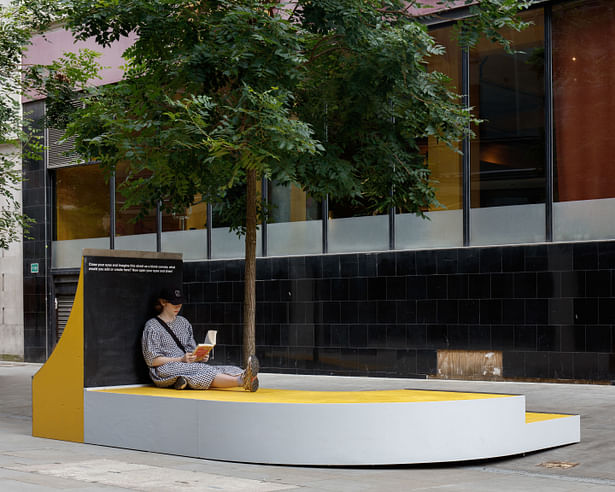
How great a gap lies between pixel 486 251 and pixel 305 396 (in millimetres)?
8063

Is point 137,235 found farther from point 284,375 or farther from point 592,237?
point 592,237

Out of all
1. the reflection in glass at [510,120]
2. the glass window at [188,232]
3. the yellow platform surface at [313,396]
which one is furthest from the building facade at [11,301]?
the yellow platform surface at [313,396]

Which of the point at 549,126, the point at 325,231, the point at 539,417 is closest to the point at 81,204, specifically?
the point at 325,231

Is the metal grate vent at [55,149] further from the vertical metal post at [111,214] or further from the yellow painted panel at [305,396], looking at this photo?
the yellow painted panel at [305,396]

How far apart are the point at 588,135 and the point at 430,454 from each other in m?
9.13

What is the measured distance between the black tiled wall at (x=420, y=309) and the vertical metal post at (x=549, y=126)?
0.54m

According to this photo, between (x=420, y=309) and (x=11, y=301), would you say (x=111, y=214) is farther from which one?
(x=420, y=309)

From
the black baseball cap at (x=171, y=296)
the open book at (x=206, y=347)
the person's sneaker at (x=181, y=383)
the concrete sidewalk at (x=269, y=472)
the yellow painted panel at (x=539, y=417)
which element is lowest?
the concrete sidewalk at (x=269, y=472)

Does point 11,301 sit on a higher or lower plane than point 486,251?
lower

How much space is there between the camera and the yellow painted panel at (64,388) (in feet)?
33.4

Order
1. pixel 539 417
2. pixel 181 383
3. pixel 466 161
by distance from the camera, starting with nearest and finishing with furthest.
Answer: pixel 539 417 → pixel 181 383 → pixel 466 161

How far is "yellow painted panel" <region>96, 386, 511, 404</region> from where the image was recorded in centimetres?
870

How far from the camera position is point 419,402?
8375mm

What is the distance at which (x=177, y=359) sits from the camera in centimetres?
1020
